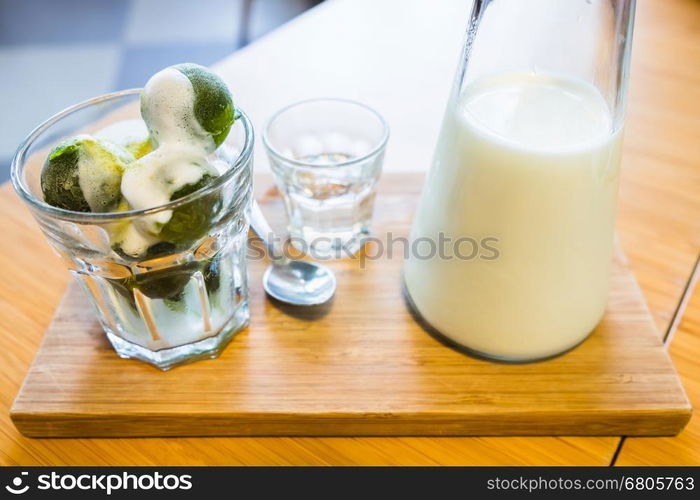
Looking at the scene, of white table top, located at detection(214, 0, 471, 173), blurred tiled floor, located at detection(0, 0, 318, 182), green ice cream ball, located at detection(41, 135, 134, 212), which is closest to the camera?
green ice cream ball, located at detection(41, 135, 134, 212)

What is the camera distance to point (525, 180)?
1.20 ft

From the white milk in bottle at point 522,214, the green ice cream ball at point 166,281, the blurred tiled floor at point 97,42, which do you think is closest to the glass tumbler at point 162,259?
the green ice cream ball at point 166,281

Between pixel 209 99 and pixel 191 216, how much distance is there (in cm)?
6

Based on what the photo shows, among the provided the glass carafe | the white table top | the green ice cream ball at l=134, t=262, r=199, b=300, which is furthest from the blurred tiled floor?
the glass carafe

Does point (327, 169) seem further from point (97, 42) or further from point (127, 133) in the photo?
point (97, 42)

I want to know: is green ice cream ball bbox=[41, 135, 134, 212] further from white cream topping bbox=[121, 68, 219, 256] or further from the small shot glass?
the small shot glass

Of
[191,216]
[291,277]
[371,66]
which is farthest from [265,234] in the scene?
[371,66]

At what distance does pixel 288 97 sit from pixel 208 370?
37 centimetres

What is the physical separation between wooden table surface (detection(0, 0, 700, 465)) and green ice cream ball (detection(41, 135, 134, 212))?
0.15 meters

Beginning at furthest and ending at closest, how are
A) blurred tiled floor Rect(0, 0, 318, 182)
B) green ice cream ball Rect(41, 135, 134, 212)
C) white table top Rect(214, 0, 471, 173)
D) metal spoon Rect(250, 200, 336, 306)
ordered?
1. blurred tiled floor Rect(0, 0, 318, 182)
2. white table top Rect(214, 0, 471, 173)
3. metal spoon Rect(250, 200, 336, 306)
4. green ice cream ball Rect(41, 135, 134, 212)

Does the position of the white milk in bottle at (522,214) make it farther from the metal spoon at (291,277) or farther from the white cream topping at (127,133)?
the white cream topping at (127,133)

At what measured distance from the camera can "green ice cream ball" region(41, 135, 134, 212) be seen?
36 cm

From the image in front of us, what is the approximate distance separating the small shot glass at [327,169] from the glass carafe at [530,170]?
0.12 m

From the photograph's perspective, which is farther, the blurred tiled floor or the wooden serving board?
the blurred tiled floor
